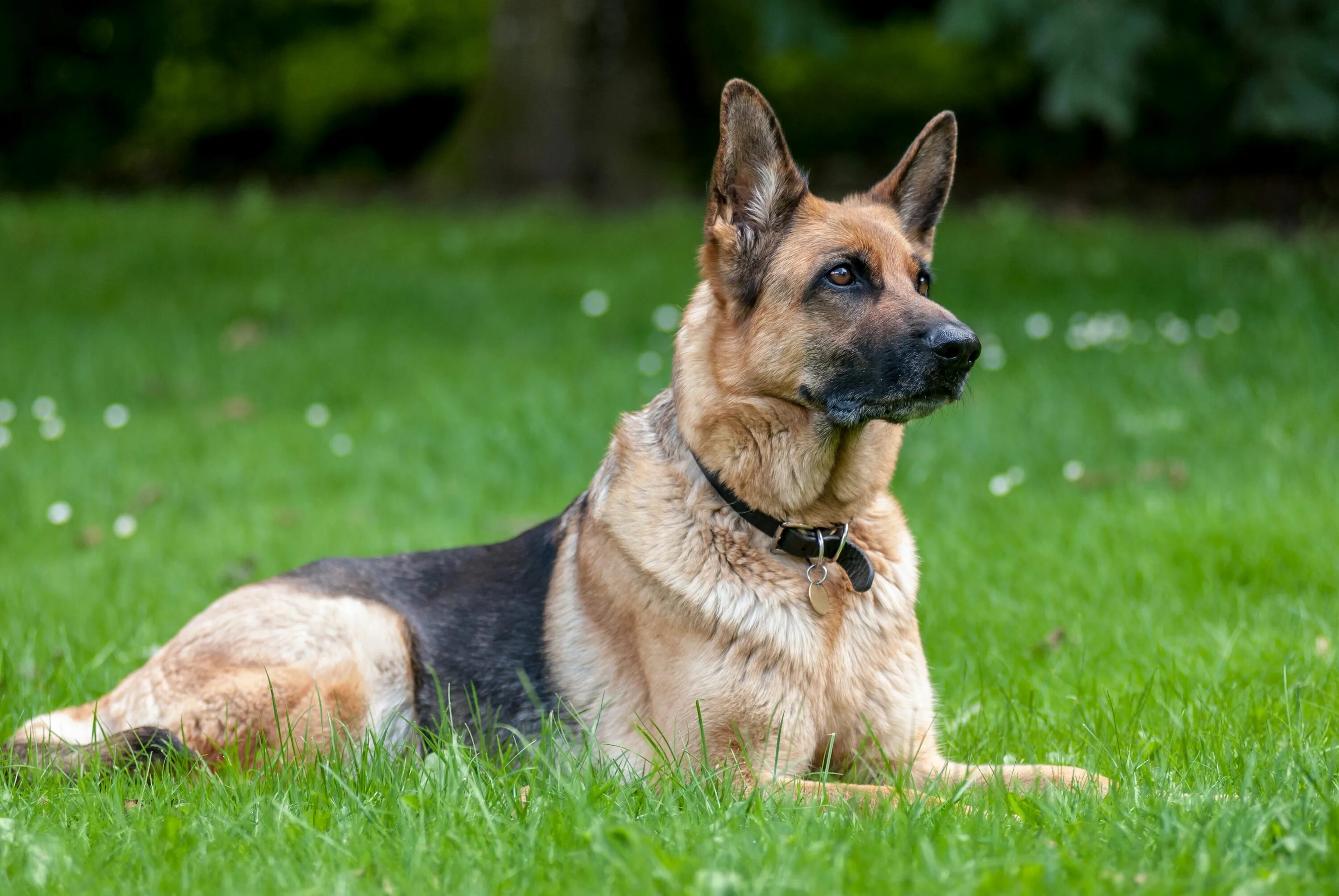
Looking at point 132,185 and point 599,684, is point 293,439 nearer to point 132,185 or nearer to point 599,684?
point 599,684

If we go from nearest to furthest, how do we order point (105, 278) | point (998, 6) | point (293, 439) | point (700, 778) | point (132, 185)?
point (700, 778), point (293, 439), point (998, 6), point (105, 278), point (132, 185)

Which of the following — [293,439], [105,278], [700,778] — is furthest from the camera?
[105,278]

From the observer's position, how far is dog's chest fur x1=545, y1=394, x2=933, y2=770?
3496 millimetres

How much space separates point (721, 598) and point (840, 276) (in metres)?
Result: 1.01

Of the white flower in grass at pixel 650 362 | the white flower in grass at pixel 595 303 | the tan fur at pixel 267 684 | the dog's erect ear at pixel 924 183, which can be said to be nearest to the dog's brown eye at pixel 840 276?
the dog's erect ear at pixel 924 183

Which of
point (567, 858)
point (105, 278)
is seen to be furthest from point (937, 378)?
point (105, 278)

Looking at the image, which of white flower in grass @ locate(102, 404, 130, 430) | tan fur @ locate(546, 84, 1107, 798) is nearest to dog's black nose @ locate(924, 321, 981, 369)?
tan fur @ locate(546, 84, 1107, 798)

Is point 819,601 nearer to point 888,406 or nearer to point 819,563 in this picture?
point 819,563

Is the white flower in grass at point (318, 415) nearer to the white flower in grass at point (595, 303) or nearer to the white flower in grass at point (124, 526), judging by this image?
the white flower in grass at point (124, 526)

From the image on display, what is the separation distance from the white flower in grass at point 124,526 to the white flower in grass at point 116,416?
1.12 m

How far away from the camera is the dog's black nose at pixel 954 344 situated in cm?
356

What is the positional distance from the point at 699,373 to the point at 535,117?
427 inches

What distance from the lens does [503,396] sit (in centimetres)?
830

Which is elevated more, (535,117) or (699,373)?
(535,117)
